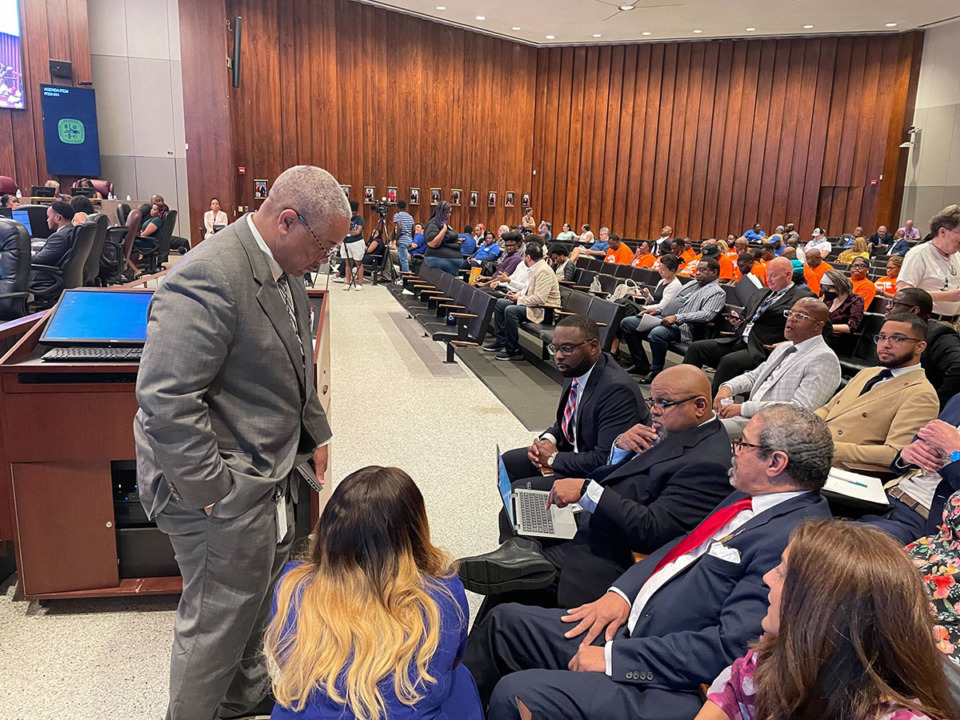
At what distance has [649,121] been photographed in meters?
19.8

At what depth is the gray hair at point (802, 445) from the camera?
69.3 inches

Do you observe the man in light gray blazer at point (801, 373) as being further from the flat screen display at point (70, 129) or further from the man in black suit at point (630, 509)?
the flat screen display at point (70, 129)

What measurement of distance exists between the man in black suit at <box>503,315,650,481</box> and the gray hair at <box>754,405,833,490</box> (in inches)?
41.2

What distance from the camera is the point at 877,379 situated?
10.6ft

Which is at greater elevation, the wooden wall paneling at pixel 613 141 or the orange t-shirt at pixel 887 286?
the wooden wall paneling at pixel 613 141

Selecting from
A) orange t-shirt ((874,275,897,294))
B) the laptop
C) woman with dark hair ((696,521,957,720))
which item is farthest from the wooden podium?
orange t-shirt ((874,275,897,294))

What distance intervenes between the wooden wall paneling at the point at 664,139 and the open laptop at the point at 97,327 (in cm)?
1914

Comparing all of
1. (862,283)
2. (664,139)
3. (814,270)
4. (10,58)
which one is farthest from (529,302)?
(664,139)

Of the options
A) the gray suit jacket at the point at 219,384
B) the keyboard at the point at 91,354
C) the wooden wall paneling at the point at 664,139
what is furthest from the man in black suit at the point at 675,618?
the wooden wall paneling at the point at 664,139

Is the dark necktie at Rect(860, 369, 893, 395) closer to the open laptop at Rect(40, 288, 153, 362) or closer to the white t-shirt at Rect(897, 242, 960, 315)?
the white t-shirt at Rect(897, 242, 960, 315)

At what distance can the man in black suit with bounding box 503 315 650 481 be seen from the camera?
286cm

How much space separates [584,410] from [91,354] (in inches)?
76.2

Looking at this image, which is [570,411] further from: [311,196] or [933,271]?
[933,271]

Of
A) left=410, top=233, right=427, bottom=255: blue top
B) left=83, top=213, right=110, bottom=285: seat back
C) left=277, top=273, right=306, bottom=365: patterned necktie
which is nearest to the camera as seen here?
left=277, top=273, right=306, bottom=365: patterned necktie
